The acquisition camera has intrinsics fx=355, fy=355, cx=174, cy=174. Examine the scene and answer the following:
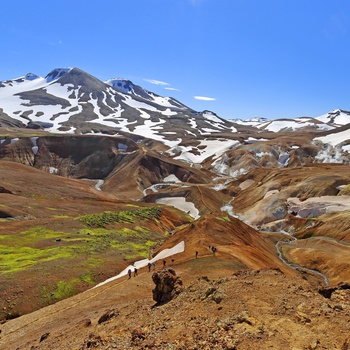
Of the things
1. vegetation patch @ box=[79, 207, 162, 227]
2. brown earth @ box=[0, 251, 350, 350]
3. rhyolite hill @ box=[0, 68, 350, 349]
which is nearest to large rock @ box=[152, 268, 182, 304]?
brown earth @ box=[0, 251, 350, 350]

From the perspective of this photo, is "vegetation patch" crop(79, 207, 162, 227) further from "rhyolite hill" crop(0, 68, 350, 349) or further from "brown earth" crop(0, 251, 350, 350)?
"brown earth" crop(0, 251, 350, 350)

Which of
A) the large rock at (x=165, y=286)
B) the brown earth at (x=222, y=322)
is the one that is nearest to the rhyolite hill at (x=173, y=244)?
the brown earth at (x=222, y=322)


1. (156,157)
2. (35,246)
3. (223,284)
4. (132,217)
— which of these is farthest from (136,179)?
(223,284)

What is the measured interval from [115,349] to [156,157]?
15081 centimetres

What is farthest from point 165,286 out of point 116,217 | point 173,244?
point 116,217

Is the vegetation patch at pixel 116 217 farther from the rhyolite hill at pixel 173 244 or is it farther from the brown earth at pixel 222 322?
the brown earth at pixel 222 322

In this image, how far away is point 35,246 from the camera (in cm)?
5134

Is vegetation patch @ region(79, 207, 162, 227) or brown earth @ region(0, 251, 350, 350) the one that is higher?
brown earth @ region(0, 251, 350, 350)

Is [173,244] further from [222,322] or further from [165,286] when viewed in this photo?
[222,322]

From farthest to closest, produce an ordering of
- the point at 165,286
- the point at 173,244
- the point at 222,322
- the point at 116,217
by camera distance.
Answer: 1. the point at 116,217
2. the point at 173,244
3. the point at 165,286
4. the point at 222,322

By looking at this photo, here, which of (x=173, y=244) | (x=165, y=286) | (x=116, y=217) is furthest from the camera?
(x=116, y=217)

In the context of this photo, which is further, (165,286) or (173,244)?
(173,244)

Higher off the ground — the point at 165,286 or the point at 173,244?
the point at 165,286

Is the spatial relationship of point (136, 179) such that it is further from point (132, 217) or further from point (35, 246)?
point (35, 246)
